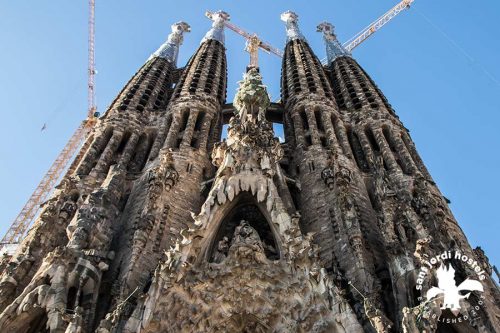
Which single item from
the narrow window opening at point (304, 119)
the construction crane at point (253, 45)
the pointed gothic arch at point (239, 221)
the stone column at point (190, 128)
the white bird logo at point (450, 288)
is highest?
the construction crane at point (253, 45)

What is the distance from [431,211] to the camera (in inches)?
656

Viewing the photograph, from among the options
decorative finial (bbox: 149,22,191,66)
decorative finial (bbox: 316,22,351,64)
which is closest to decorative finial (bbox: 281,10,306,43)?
decorative finial (bbox: 316,22,351,64)

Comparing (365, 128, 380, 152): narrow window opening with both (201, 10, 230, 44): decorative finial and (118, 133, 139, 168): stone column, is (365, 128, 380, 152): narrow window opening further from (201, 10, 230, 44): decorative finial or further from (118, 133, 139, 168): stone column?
(201, 10, 230, 44): decorative finial

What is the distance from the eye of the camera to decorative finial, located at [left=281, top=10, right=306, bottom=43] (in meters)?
36.2

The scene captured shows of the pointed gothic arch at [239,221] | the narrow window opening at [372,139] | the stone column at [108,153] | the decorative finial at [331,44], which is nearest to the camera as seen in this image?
the pointed gothic arch at [239,221]

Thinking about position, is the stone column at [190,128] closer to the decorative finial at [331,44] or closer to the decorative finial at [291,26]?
the decorative finial at [331,44]

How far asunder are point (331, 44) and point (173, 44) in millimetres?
10010

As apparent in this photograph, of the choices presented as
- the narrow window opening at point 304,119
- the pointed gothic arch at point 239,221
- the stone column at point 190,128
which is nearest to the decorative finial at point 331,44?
the narrow window opening at point 304,119

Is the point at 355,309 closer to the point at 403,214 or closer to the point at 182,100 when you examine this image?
the point at 403,214

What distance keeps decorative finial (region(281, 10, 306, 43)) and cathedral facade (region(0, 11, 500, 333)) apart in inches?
491

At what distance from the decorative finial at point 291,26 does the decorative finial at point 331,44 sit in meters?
1.81

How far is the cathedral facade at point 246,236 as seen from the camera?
39.6ft

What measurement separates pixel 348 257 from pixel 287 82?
1536 centimetres

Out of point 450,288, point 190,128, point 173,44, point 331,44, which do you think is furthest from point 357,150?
point 173,44
